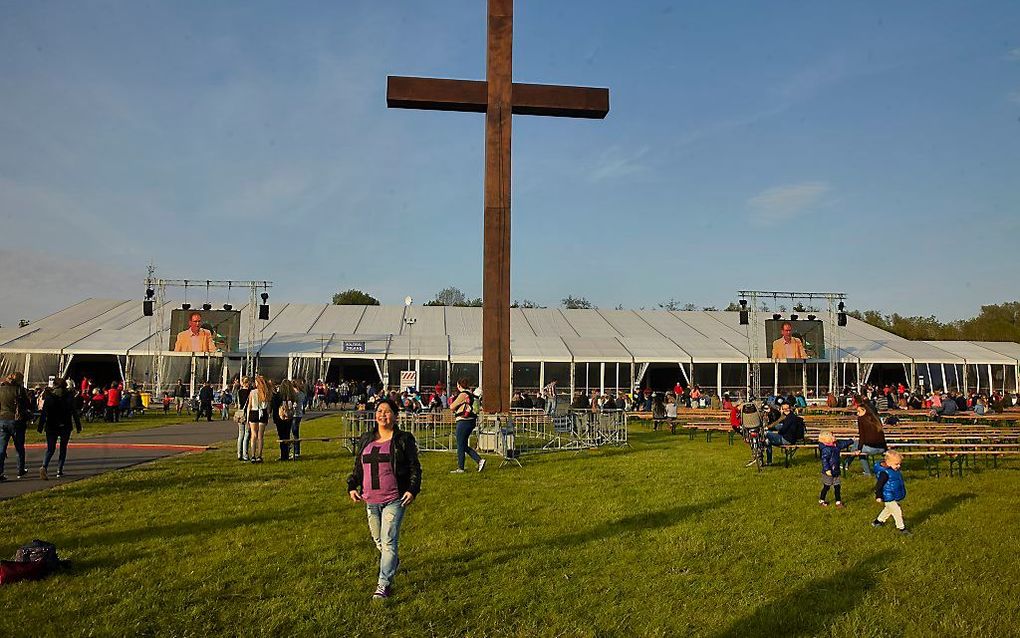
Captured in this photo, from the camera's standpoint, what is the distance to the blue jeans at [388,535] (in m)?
5.25

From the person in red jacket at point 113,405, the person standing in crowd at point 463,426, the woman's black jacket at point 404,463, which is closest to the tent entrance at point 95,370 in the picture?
the person in red jacket at point 113,405

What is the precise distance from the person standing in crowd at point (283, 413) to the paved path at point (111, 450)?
2359 mm

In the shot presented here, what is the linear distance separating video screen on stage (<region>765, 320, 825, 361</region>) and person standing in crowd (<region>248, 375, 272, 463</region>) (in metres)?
28.2

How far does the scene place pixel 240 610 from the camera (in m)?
4.96

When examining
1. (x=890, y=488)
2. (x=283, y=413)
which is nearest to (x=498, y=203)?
(x=283, y=413)

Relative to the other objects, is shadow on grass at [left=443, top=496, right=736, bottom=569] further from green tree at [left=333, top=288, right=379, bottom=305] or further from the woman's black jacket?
green tree at [left=333, top=288, right=379, bottom=305]

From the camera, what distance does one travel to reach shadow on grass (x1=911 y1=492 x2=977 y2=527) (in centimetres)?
830

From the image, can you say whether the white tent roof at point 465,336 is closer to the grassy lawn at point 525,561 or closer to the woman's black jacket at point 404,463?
the grassy lawn at point 525,561

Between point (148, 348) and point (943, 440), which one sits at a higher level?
point (148, 348)

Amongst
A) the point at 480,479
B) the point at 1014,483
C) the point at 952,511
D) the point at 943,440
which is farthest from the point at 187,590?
the point at 943,440

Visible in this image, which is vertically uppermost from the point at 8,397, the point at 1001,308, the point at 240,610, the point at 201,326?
the point at 1001,308

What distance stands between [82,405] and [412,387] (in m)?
12.2

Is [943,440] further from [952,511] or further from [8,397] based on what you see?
[8,397]

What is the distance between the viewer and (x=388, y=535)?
Answer: 17.4ft
